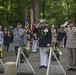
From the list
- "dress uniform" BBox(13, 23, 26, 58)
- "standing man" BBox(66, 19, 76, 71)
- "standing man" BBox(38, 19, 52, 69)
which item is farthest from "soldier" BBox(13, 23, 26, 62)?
"standing man" BBox(66, 19, 76, 71)

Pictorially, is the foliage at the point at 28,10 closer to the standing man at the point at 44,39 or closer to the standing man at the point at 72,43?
the standing man at the point at 44,39

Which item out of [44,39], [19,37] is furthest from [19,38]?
[44,39]

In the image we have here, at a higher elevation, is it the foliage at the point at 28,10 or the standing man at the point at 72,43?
the foliage at the point at 28,10

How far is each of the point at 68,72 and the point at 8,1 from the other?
34128 mm

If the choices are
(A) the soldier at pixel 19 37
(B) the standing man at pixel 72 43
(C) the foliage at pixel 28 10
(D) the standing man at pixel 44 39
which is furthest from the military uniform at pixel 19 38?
(C) the foliage at pixel 28 10

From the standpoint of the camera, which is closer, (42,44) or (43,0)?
(42,44)

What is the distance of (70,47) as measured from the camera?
12.7 metres

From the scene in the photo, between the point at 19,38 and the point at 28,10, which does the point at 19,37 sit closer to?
→ the point at 19,38

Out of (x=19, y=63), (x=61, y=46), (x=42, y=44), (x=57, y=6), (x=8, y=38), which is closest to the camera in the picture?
(x=19, y=63)

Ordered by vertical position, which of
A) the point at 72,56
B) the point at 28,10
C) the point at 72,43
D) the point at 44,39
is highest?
the point at 28,10

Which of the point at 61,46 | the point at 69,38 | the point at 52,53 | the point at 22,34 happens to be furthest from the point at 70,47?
the point at 61,46

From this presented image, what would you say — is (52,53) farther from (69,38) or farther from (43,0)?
(43,0)

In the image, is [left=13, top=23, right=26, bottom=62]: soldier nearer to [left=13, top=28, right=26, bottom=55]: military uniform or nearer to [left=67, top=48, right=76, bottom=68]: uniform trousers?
[left=13, top=28, right=26, bottom=55]: military uniform

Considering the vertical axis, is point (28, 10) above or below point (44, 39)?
above
